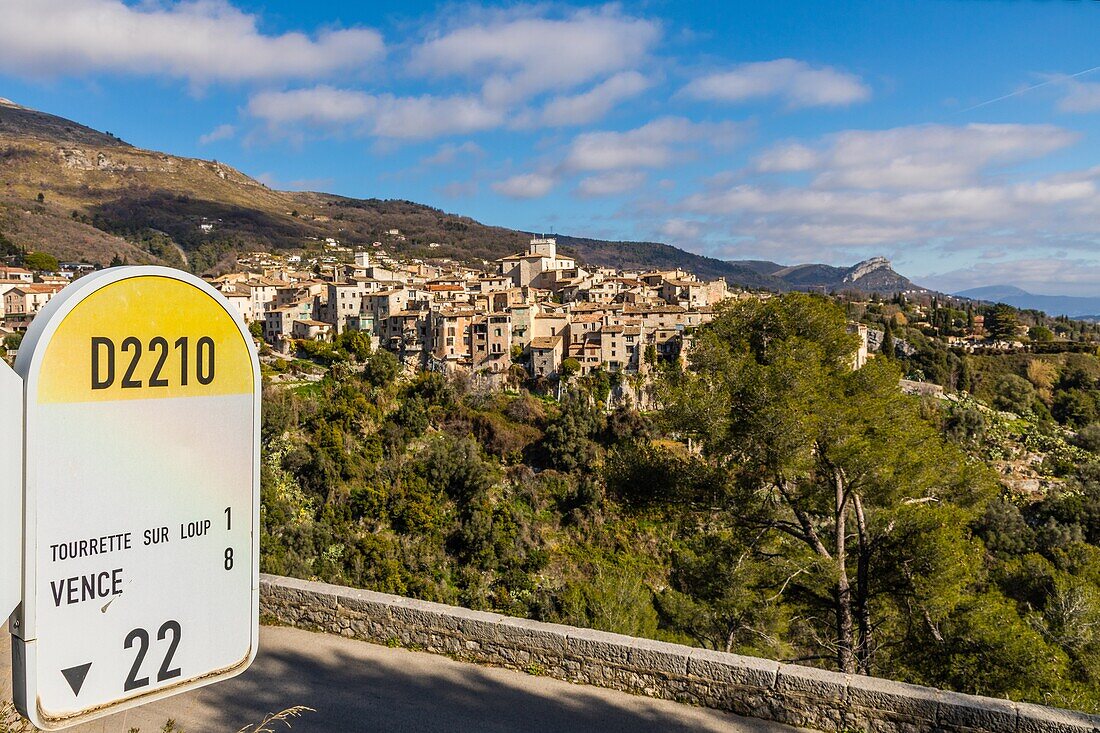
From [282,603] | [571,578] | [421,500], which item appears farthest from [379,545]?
[282,603]

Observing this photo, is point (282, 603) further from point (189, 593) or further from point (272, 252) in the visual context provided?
point (272, 252)

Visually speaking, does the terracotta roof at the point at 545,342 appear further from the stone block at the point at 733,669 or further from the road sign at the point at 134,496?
the road sign at the point at 134,496

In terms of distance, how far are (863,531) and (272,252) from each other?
85357 mm

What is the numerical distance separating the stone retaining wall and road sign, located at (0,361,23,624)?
375cm

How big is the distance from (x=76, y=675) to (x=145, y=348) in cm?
53

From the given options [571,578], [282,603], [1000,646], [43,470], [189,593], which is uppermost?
[43,470]

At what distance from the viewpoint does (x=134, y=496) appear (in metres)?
1.11

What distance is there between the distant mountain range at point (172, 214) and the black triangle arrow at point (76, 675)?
237 feet

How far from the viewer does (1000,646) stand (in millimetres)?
5840

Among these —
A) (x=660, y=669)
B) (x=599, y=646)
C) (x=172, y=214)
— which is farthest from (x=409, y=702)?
(x=172, y=214)

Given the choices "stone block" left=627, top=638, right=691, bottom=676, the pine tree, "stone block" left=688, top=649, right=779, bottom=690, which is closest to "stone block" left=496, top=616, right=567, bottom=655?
"stone block" left=627, top=638, right=691, bottom=676

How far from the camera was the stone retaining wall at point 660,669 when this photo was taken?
3.62 meters

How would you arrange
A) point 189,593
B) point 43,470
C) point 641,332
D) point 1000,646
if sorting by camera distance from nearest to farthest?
1. point 43,470
2. point 189,593
3. point 1000,646
4. point 641,332

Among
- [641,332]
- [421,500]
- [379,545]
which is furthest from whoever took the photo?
[641,332]
